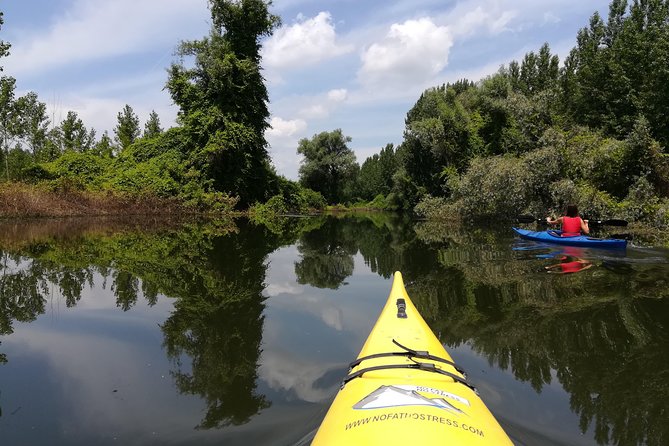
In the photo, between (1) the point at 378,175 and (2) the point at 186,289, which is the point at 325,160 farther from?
(2) the point at 186,289

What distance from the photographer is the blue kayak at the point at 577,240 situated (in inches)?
433

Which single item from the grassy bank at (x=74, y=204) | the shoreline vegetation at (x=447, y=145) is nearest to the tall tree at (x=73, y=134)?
the shoreline vegetation at (x=447, y=145)

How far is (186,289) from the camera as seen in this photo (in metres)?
7.82

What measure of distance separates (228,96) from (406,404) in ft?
100

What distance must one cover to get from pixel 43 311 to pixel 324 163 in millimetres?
48665

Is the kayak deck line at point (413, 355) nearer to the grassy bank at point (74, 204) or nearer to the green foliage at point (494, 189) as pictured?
the green foliage at point (494, 189)

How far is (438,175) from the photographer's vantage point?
119 ft

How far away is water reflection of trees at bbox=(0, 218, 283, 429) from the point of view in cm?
A: 415

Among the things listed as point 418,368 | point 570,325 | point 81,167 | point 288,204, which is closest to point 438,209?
point 288,204

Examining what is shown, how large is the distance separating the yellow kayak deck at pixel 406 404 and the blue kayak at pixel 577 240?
9711 mm

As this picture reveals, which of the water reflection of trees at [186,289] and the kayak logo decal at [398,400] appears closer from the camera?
the kayak logo decal at [398,400]

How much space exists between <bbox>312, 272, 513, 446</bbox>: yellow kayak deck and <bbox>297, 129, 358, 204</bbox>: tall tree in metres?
51.7

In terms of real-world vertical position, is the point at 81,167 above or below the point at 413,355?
above

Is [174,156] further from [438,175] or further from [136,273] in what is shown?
[136,273]
